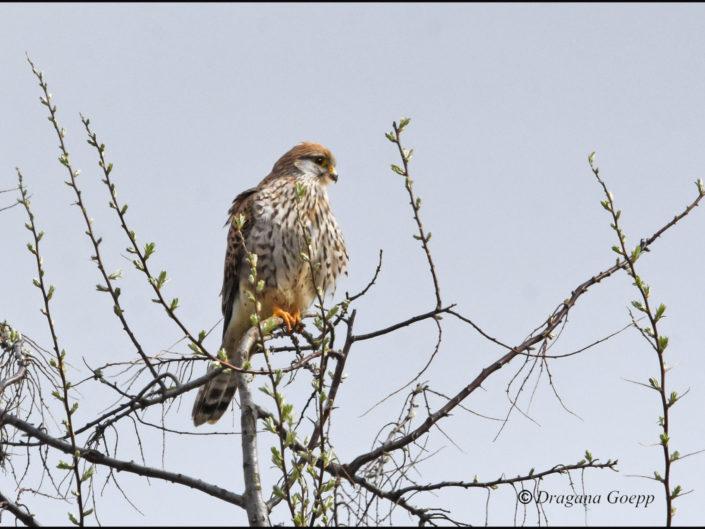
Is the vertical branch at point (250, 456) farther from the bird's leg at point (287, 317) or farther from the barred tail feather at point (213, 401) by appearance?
the barred tail feather at point (213, 401)

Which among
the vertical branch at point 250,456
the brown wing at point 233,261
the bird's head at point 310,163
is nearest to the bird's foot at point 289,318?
the brown wing at point 233,261

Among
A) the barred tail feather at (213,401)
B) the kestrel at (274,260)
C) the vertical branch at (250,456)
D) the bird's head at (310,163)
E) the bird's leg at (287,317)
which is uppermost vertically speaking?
the bird's head at (310,163)

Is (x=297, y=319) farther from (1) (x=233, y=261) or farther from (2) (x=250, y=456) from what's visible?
(2) (x=250, y=456)

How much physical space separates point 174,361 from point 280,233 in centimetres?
189

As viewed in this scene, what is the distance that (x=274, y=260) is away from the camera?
5180mm

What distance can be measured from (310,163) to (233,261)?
0.96 m

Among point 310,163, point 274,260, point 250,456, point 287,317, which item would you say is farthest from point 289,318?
point 250,456

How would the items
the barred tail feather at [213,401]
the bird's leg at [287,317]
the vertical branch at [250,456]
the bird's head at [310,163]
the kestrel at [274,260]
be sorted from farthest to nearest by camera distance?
the bird's head at [310,163] < the barred tail feather at [213,401] < the kestrel at [274,260] < the bird's leg at [287,317] < the vertical branch at [250,456]

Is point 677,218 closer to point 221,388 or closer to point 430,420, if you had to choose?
point 430,420

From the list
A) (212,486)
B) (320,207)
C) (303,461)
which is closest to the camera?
(303,461)

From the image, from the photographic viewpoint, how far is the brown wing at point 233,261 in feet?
18.1

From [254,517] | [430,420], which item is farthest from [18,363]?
[430,420]

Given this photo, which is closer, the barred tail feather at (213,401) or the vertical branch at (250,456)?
the vertical branch at (250,456)

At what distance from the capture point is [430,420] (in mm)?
3250
